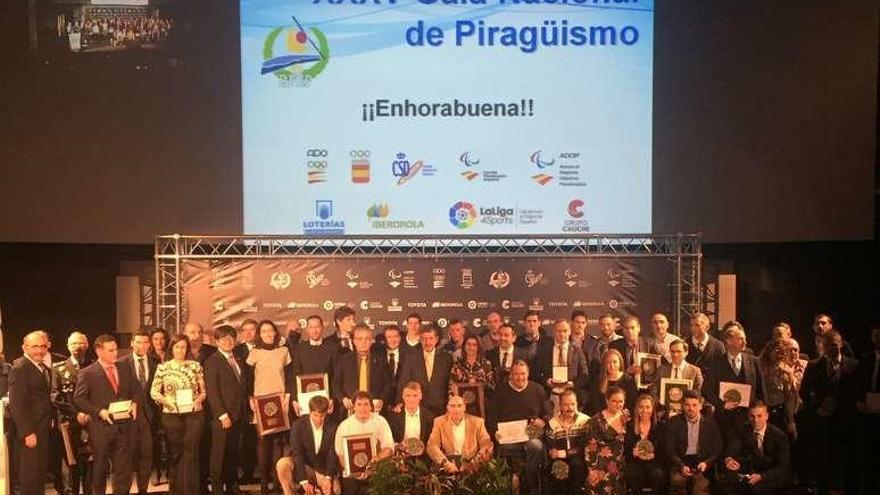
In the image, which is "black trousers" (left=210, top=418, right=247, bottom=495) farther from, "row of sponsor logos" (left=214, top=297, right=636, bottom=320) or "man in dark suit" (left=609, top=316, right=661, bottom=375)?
"man in dark suit" (left=609, top=316, right=661, bottom=375)

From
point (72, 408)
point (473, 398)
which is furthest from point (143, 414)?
point (473, 398)

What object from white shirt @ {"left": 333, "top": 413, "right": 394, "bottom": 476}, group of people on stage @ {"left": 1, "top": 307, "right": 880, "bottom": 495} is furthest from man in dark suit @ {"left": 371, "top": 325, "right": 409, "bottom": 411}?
white shirt @ {"left": 333, "top": 413, "right": 394, "bottom": 476}

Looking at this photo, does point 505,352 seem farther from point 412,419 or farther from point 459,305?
point 459,305

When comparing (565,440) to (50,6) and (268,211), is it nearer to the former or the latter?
(268,211)

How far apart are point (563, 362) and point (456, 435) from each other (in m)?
1.22

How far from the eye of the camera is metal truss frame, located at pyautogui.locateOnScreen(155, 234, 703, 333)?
843 cm

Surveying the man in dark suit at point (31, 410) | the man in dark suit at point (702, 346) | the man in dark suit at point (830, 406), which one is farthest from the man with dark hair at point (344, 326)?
the man in dark suit at point (830, 406)

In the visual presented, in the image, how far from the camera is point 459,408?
6.69m

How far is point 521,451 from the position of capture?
6988 mm

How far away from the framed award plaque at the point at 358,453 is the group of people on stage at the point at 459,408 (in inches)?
0.6

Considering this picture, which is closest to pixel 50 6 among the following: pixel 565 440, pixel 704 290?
pixel 565 440

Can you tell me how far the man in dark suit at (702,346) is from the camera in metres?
7.38

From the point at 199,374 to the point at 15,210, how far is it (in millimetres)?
3148

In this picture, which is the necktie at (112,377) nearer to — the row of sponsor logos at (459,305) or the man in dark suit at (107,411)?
the man in dark suit at (107,411)
